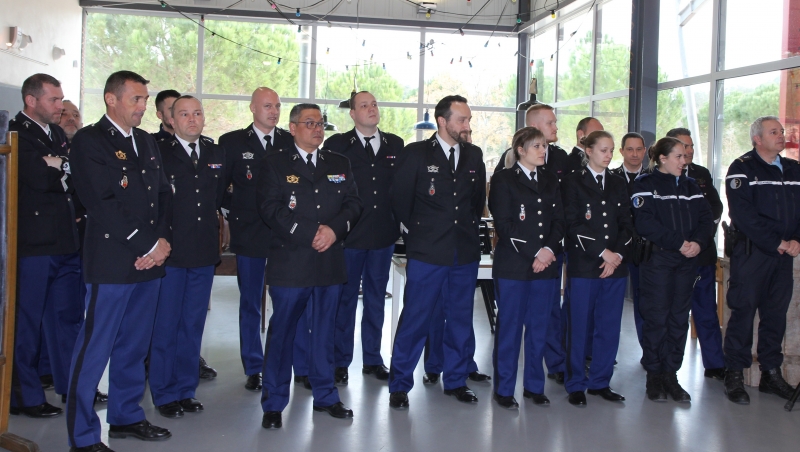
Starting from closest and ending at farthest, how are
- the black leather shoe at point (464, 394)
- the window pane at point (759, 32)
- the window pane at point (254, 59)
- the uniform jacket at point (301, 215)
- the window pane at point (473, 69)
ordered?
the uniform jacket at point (301, 215) < the black leather shoe at point (464, 394) < the window pane at point (759, 32) < the window pane at point (254, 59) < the window pane at point (473, 69)

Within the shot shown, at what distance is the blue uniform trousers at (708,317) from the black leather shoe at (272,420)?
2.99 m

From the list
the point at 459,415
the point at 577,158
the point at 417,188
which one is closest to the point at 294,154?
the point at 417,188

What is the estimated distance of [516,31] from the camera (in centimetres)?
Answer: 1304

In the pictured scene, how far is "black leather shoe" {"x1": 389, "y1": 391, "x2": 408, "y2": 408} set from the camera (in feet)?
13.8

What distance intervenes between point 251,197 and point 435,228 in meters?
1.22

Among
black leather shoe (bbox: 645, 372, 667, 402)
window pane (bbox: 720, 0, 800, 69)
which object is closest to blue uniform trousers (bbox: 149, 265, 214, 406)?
black leather shoe (bbox: 645, 372, 667, 402)

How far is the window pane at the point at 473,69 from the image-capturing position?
510 inches

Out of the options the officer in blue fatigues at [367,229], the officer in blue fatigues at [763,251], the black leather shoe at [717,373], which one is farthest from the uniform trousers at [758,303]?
the officer in blue fatigues at [367,229]

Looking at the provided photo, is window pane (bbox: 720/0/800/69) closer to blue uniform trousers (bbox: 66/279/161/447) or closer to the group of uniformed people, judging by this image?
the group of uniformed people

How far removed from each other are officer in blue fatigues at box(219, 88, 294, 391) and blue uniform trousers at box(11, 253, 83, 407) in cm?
98

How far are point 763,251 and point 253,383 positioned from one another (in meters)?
3.32

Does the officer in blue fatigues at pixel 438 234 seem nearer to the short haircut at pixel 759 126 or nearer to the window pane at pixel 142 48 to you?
the short haircut at pixel 759 126

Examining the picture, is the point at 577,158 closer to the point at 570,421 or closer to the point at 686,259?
the point at 686,259

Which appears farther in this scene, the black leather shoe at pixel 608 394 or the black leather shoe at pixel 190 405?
the black leather shoe at pixel 608 394
